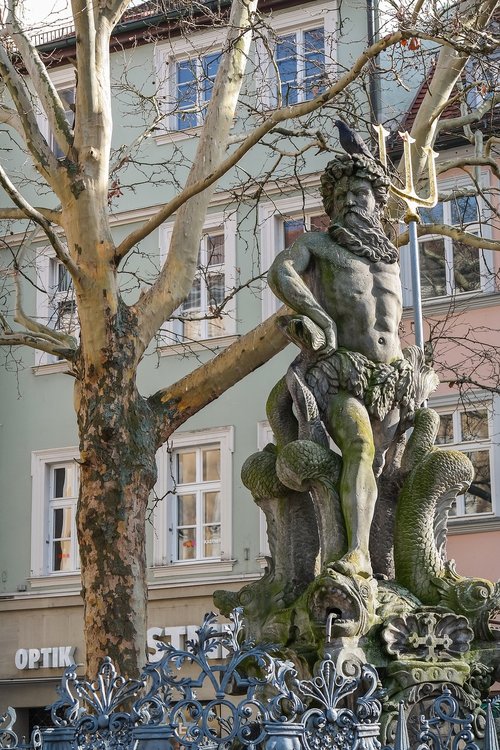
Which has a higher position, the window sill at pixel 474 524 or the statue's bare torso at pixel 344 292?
the window sill at pixel 474 524

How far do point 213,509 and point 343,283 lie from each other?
15.0 meters

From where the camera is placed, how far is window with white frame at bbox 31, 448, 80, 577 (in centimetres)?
2319

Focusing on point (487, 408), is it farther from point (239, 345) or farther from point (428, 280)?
point (239, 345)

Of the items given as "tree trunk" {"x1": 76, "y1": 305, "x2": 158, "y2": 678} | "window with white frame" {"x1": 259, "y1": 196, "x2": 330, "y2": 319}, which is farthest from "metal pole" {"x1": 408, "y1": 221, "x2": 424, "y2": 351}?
"window with white frame" {"x1": 259, "y1": 196, "x2": 330, "y2": 319}

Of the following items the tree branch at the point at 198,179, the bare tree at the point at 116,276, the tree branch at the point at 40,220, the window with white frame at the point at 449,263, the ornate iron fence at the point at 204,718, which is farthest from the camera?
the window with white frame at the point at 449,263

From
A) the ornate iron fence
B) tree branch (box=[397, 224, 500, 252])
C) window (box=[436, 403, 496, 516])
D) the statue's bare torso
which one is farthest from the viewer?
window (box=[436, 403, 496, 516])

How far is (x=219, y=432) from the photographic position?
2198 centimetres

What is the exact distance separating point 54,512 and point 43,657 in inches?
99.2

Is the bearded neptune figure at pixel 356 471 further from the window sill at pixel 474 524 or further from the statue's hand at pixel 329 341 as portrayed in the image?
the window sill at pixel 474 524

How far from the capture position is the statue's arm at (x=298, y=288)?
712cm

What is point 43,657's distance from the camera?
73.4 ft

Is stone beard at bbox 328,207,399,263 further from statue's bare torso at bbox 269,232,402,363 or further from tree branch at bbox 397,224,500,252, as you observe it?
tree branch at bbox 397,224,500,252

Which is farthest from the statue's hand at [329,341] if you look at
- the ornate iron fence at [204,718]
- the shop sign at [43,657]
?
the shop sign at [43,657]

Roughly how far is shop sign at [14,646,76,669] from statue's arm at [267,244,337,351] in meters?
15.8
